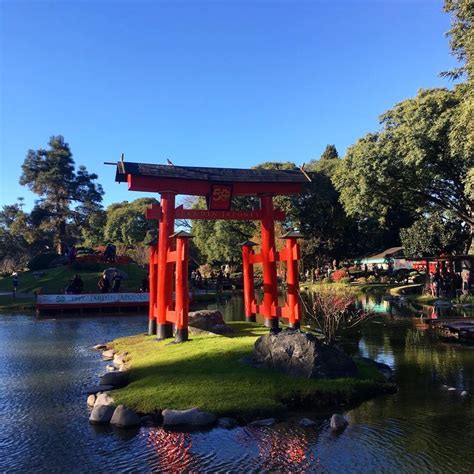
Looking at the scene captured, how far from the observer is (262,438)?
24.3 ft

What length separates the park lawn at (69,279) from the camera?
120ft

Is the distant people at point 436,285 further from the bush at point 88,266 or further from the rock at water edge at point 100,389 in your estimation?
the bush at point 88,266

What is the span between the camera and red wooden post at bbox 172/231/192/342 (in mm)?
13117

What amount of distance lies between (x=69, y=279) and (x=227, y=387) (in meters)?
31.7

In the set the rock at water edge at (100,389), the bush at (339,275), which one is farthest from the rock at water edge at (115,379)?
the bush at (339,275)

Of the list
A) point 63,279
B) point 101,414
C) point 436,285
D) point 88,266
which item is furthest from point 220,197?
point 88,266

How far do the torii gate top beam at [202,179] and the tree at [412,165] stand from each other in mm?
8312

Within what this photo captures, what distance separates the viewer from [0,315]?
1128 inches

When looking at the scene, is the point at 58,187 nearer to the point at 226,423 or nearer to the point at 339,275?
the point at 339,275

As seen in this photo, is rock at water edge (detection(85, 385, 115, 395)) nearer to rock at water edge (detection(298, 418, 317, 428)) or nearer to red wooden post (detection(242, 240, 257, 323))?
rock at water edge (detection(298, 418, 317, 428))

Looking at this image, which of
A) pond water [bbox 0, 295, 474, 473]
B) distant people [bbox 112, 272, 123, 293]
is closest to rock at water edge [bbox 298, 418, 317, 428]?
pond water [bbox 0, 295, 474, 473]

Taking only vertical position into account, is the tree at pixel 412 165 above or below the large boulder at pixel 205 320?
above

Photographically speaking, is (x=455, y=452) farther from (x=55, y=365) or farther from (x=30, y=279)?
(x=30, y=279)

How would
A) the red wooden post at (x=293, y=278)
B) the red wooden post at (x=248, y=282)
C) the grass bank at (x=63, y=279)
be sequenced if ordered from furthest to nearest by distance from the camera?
1. the grass bank at (x=63, y=279)
2. the red wooden post at (x=248, y=282)
3. the red wooden post at (x=293, y=278)
